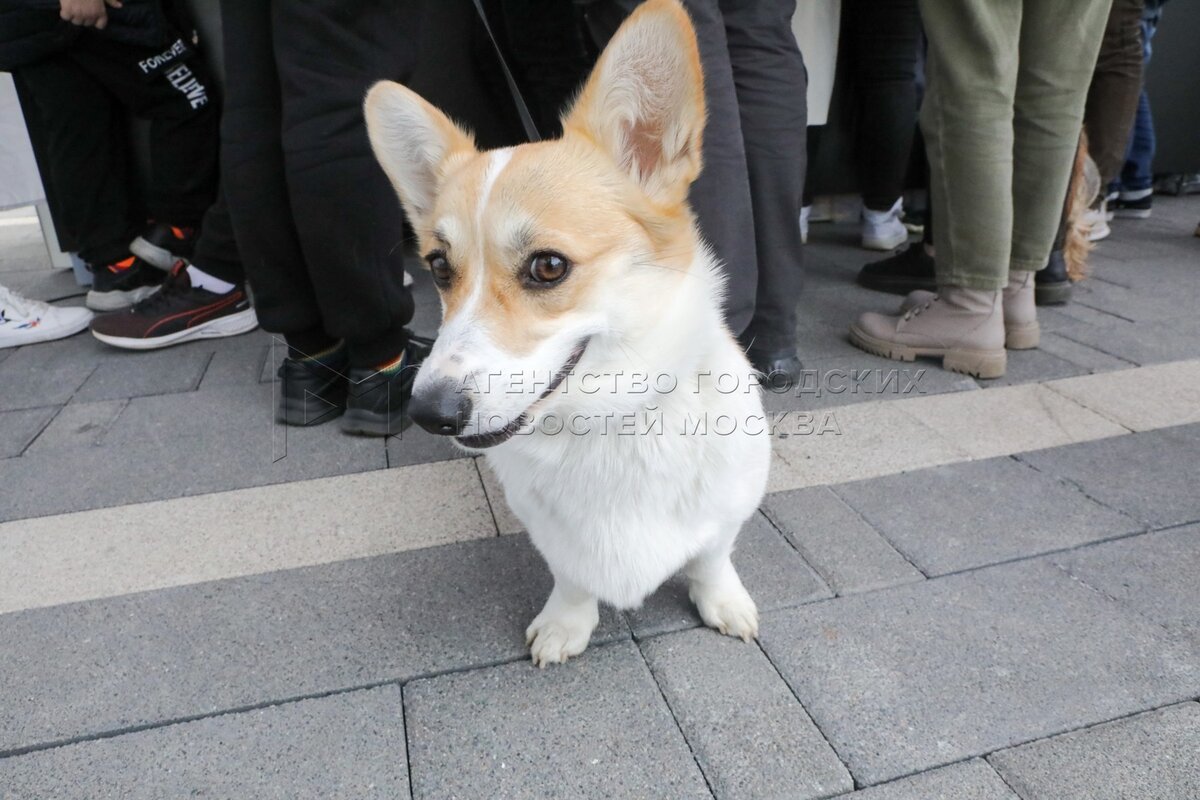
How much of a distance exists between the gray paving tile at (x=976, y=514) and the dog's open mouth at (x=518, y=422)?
920 millimetres

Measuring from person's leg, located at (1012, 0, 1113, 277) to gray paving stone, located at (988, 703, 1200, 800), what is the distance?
69.6 inches

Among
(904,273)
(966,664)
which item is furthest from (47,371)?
(904,273)

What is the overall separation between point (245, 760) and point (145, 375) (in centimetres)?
195

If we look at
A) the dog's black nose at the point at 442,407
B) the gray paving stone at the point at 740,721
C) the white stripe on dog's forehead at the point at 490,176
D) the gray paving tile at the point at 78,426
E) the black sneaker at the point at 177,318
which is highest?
the white stripe on dog's forehead at the point at 490,176

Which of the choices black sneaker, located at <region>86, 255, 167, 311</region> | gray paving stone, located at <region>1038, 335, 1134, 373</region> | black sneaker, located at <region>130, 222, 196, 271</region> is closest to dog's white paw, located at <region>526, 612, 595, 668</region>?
gray paving stone, located at <region>1038, 335, 1134, 373</region>

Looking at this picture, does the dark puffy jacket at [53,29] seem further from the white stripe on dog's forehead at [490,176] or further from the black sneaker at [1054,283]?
the black sneaker at [1054,283]

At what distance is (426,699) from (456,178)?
0.88m

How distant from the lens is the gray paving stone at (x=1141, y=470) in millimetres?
1661

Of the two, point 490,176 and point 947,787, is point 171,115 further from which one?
point 947,787

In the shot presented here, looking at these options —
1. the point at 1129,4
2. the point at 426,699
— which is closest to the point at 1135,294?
the point at 1129,4

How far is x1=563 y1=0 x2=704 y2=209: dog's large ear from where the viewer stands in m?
1.02

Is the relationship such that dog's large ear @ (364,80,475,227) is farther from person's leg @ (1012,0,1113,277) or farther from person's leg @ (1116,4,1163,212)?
person's leg @ (1116,4,1163,212)

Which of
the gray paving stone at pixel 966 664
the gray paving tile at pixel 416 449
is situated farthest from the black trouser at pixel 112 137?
the gray paving stone at pixel 966 664

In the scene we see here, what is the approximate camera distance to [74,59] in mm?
2996
